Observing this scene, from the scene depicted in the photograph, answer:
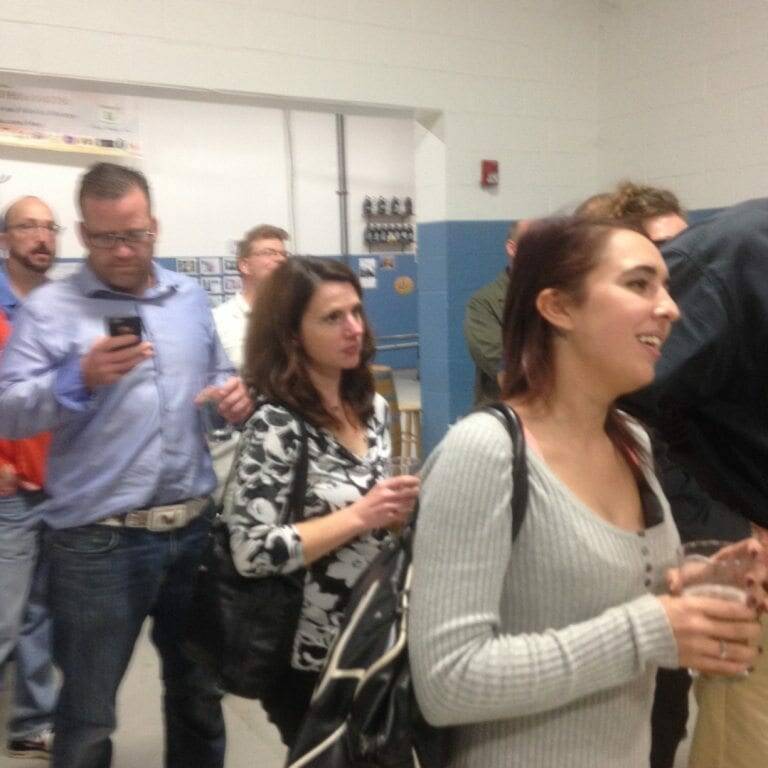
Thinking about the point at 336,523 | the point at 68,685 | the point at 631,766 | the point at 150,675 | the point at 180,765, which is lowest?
the point at 150,675

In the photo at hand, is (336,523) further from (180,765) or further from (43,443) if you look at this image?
(43,443)

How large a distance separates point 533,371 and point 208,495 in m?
1.13

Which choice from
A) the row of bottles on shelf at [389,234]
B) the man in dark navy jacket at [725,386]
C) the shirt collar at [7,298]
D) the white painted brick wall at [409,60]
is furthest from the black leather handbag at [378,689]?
the row of bottles on shelf at [389,234]

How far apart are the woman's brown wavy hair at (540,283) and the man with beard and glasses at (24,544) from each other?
1780 millimetres

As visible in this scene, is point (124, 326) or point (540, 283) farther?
point (124, 326)

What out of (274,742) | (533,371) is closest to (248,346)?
(533,371)

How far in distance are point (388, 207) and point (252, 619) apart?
5637 millimetres

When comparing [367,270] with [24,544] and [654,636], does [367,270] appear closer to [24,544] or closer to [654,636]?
[24,544]

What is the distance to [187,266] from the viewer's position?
588cm

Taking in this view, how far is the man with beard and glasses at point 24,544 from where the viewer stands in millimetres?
2365

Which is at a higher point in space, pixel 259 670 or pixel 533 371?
pixel 533 371

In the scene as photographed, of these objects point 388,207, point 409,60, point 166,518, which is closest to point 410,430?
point 409,60

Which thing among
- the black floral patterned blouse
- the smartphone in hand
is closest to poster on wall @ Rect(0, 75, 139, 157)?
the smartphone in hand

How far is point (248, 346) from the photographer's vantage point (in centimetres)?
171
